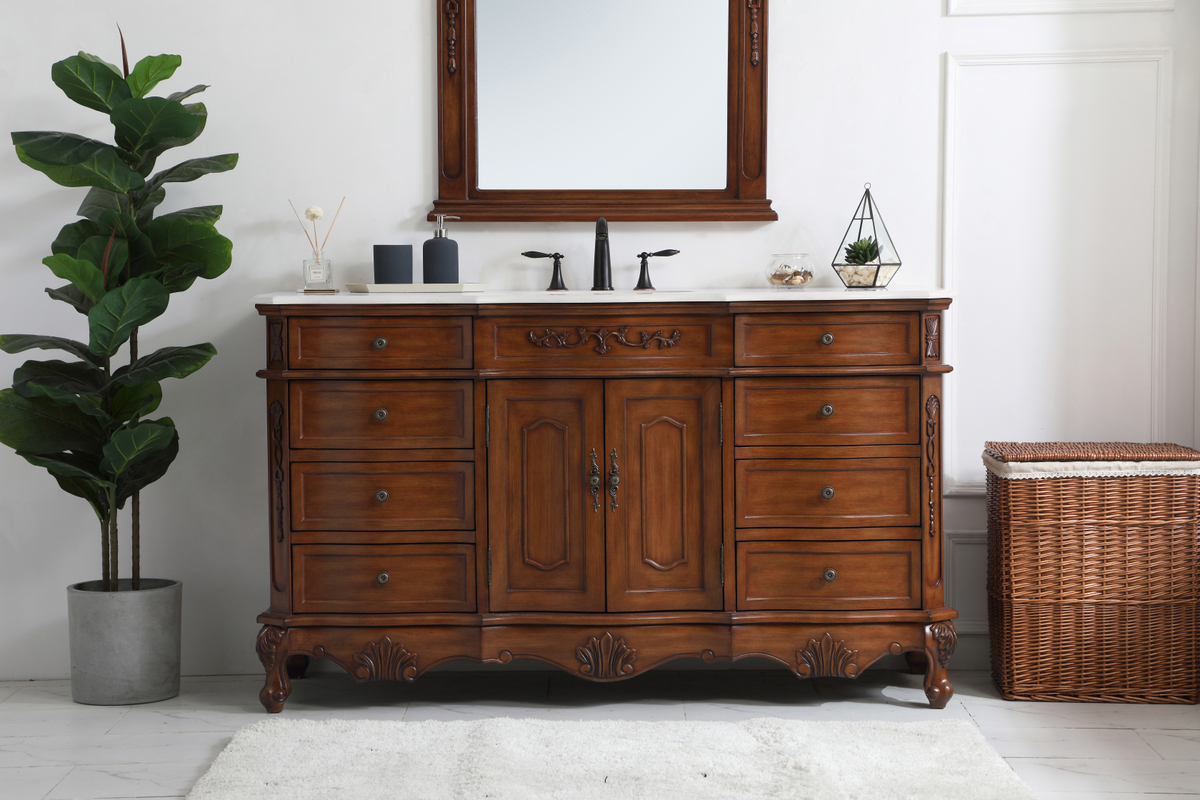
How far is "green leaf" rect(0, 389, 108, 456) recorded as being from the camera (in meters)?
2.45

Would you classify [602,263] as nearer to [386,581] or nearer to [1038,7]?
[386,581]

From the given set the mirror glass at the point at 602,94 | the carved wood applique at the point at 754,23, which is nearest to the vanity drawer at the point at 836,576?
the mirror glass at the point at 602,94

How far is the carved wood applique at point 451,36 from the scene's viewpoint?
2760 millimetres

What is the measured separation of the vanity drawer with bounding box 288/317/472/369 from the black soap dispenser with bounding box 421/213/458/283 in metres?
0.31

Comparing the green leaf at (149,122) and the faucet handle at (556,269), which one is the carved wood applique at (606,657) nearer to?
the faucet handle at (556,269)

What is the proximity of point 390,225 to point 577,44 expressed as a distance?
0.79 metres

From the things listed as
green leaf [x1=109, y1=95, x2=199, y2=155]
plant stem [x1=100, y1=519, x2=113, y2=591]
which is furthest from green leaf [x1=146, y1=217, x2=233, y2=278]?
plant stem [x1=100, y1=519, x2=113, y2=591]

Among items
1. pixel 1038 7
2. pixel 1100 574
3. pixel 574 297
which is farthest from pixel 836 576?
pixel 1038 7

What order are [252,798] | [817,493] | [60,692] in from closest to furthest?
[252,798]
[817,493]
[60,692]

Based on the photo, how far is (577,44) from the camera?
279cm

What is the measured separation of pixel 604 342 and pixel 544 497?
0.43 meters

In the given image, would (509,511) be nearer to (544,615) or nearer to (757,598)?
(544,615)

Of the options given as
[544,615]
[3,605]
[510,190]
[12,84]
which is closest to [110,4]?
[12,84]

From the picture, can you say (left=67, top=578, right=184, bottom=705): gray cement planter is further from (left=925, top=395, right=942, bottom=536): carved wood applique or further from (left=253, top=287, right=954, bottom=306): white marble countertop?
(left=925, top=395, right=942, bottom=536): carved wood applique
